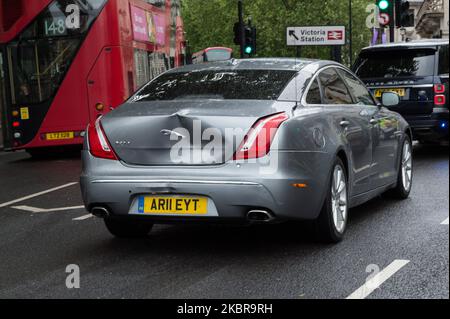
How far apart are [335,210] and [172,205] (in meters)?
1.34

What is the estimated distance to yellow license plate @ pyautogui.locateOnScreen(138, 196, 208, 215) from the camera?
562 cm

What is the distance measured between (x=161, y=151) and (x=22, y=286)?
1.31m

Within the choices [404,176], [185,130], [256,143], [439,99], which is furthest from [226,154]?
[439,99]

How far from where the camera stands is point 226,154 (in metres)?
5.57

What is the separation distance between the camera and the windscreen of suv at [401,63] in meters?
12.7

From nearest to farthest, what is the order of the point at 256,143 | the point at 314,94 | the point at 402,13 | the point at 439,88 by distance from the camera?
the point at 256,143 → the point at 314,94 → the point at 439,88 → the point at 402,13

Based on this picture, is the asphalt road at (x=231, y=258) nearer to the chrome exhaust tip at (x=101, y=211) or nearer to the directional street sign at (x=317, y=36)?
the chrome exhaust tip at (x=101, y=211)

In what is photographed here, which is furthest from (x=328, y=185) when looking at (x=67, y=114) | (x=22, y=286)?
(x=67, y=114)

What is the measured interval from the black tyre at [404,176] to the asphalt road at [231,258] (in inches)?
4.5

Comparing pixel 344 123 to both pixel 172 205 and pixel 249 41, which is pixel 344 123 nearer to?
pixel 172 205

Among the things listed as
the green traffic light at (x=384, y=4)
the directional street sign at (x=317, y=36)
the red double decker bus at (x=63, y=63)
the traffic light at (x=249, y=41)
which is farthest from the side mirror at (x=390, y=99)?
the traffic light at (x=249, y=41)
